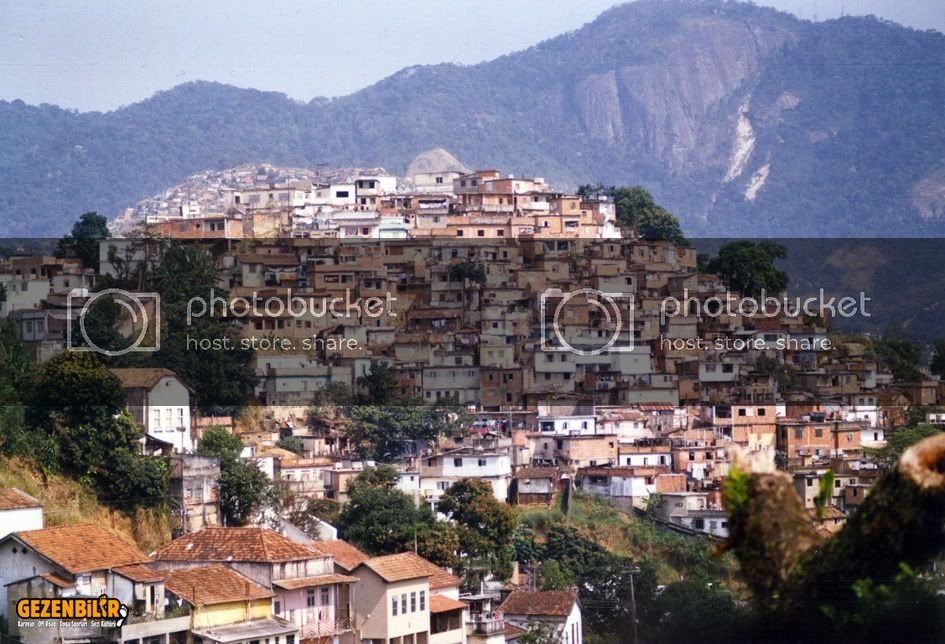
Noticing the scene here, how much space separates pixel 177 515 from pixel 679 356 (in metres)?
13.3

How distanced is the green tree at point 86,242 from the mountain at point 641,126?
28.9 m

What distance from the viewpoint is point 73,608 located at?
1444cm

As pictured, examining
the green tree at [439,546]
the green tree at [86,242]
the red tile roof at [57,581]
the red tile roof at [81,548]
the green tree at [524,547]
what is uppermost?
the green tree at [86,242]

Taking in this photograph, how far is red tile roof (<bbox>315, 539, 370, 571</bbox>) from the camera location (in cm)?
1756

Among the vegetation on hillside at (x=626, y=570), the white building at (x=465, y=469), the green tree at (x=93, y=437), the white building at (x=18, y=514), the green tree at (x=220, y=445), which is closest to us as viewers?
the white building at (x=18, y=514)

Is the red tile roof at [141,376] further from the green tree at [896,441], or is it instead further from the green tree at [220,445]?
the green tree at [896,441]

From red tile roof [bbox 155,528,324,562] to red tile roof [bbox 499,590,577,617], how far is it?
2.06 meters

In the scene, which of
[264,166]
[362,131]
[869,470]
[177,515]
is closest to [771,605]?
[177,515]

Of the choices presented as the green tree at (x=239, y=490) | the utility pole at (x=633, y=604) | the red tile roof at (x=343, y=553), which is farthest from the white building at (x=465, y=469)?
the red tile roof at (x=343, y=553)

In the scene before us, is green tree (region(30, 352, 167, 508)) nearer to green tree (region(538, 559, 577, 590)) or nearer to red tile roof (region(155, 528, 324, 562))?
red tile roof (region(155, 528, 324, 562))

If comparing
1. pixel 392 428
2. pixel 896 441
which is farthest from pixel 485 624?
pixel 896 441

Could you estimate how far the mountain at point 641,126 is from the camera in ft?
250

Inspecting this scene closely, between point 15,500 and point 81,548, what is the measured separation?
1407mm

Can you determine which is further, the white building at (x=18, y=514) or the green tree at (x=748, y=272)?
the green tree at (x=748, y=272)
